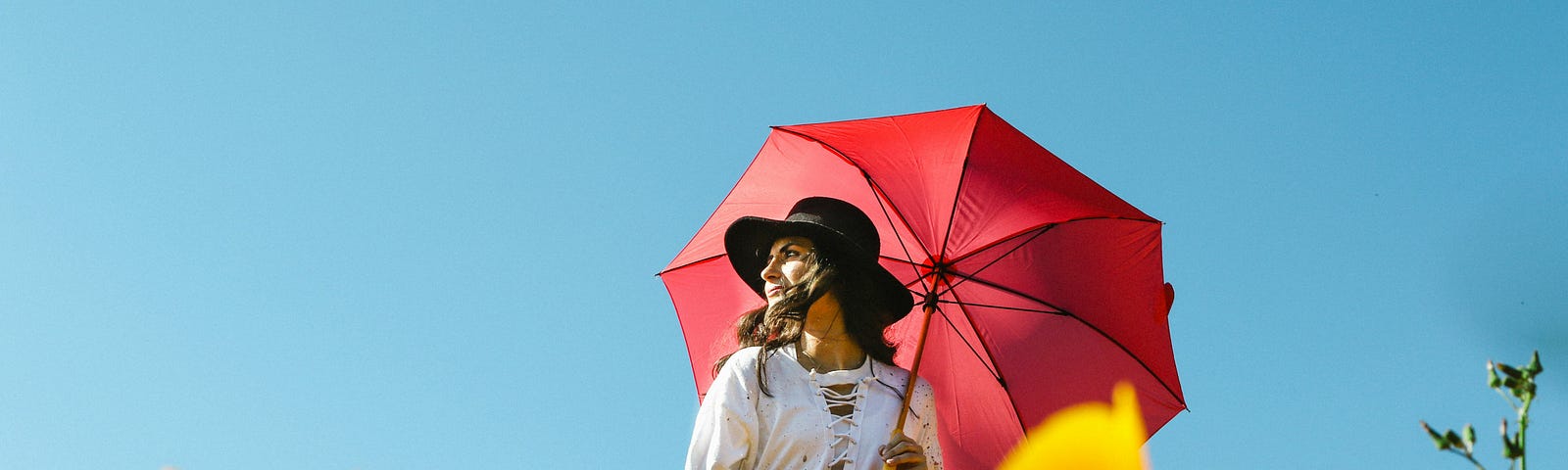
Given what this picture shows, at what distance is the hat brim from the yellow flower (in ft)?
13.4

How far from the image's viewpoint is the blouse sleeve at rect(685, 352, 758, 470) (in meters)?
4.14

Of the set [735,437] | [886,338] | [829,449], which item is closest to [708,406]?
[735,437]

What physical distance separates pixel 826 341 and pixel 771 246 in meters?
0.59

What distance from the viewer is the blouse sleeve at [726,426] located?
4137mm

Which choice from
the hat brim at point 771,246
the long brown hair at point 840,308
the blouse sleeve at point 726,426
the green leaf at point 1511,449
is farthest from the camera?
the hat brim at point 771,246

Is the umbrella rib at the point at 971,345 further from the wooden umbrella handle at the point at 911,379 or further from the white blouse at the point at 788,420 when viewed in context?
the white blouse at the point at 788,420

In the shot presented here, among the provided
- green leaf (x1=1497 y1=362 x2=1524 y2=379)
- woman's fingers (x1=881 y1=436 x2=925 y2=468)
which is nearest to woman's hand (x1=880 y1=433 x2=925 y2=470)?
woman's fingers (x1=881 y1=436 x2=925 y2=468)

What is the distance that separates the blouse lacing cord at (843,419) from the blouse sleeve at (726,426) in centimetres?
24

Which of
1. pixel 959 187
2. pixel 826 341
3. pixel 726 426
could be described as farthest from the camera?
pixel 959 187

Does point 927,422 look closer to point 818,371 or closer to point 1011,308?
point 818,371

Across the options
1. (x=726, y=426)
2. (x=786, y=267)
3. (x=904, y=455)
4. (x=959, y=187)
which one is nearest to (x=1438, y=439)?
(x=904, y=455)

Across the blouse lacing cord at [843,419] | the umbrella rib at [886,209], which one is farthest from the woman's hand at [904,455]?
the umbrella rib at [886,209]

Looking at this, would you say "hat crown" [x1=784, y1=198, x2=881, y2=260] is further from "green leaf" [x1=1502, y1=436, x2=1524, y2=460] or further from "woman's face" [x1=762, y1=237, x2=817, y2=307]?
"green leaf" [x1=1502, y1=436, x2=1524, y2=460]

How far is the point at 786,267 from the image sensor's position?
4.58 m
